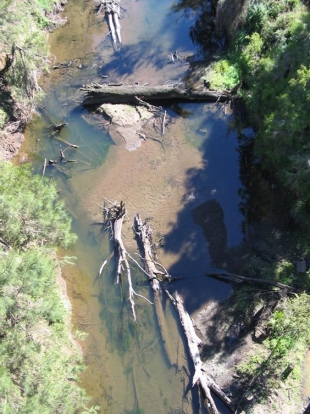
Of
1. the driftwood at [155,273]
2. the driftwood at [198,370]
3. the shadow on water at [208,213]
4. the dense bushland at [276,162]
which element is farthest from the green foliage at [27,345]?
the dense bushland at [276,162]

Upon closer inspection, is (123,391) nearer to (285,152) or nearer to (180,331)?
(180,331)

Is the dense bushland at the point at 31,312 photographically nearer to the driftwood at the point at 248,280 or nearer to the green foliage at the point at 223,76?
the driftwood at the point at 248,280

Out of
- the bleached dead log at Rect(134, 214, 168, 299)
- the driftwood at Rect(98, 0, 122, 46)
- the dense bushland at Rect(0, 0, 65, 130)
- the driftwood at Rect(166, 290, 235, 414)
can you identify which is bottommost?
the driftwood at Rect(166, 290, 235, 414)

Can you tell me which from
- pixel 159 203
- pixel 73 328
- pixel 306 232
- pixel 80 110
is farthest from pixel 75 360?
pixel 80 110

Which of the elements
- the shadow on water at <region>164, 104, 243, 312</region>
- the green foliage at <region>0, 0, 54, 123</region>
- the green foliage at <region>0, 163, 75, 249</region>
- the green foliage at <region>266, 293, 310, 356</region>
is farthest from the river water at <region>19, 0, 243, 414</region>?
the green foliage at <region>0, 163, 75, 249</region>

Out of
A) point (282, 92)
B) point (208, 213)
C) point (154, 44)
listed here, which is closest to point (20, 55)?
point (154, 44)

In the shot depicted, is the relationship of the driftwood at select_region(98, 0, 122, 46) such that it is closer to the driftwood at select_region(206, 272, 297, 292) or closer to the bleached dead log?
the bleached dead log

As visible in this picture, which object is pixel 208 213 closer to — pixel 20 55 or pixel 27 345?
pixel 27 345
